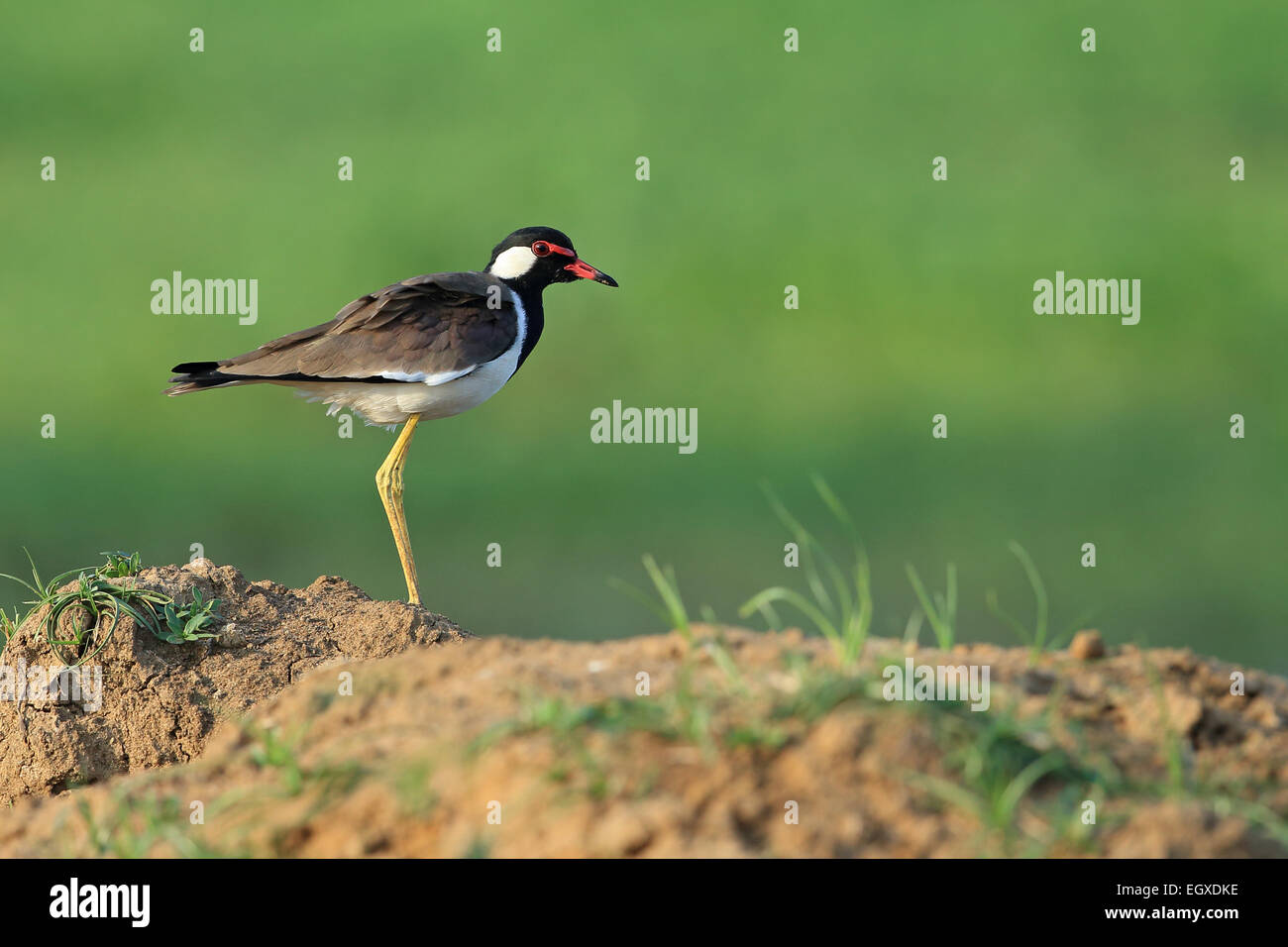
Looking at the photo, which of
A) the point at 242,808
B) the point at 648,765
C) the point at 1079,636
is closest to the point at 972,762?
the point at 648,765

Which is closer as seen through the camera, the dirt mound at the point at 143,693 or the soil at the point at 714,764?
the soil at the point at 714,764

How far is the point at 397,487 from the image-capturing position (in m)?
8.09

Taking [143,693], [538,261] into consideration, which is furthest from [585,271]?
[143,693]

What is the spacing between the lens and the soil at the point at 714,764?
10.8ft

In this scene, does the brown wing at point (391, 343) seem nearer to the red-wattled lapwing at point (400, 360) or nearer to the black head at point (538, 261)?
the red-wattled lapwing at point (400, 360)

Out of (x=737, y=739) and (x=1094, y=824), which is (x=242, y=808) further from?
(x=1094, y=824)

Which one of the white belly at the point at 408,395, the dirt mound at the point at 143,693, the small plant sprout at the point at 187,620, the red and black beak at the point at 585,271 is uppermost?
the red and black beak at the point at 585,271

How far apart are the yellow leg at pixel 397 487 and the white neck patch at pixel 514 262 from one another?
1.31 m

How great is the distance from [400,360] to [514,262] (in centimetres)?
142

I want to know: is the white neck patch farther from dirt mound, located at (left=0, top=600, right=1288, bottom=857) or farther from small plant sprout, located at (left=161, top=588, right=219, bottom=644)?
dirt mound, located at (left=0, top=600, right=1288, bottom=857)

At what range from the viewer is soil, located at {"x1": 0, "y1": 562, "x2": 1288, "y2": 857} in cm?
328

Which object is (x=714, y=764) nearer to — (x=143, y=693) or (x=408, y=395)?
(x=143, y=693)

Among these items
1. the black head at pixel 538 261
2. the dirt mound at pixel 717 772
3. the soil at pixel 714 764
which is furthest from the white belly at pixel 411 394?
the dirt mound at pixel 717 772
